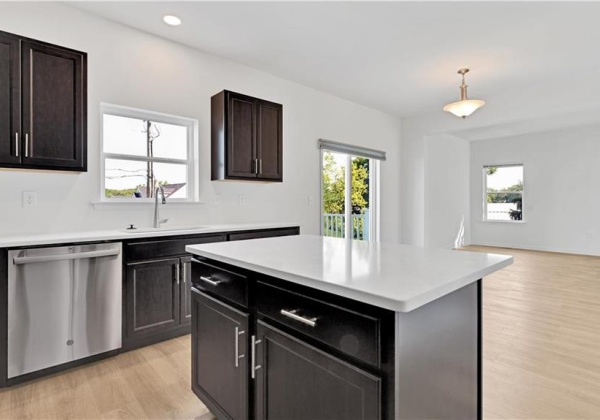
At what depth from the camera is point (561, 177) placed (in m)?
7.05

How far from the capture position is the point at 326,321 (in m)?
1.05

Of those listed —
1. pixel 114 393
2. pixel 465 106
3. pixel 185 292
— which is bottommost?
pixel 114 393

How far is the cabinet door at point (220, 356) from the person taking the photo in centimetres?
140

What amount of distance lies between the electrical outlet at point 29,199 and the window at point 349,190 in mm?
3361

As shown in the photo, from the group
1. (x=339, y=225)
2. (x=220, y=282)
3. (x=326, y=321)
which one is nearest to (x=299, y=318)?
(x=326, y=321)

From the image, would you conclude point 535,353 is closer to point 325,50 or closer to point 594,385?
point 594,385

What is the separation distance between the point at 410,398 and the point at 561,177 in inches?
321

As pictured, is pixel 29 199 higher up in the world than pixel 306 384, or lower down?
higher up

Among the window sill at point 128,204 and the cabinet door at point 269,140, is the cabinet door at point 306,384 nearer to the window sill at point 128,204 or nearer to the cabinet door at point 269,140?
the window sill at point 128,204

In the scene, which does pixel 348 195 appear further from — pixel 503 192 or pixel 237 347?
pixel 503 192

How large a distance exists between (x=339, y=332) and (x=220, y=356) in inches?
30.2

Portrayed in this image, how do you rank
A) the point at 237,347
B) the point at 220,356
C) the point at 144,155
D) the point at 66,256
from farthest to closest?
the point at 144,155 → the point at 66,256 → the point at 220,356 → the point at 237,347

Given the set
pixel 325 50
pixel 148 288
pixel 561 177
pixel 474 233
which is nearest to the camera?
pixel 148 288

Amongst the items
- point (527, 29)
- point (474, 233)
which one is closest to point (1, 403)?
point (527, 29)
